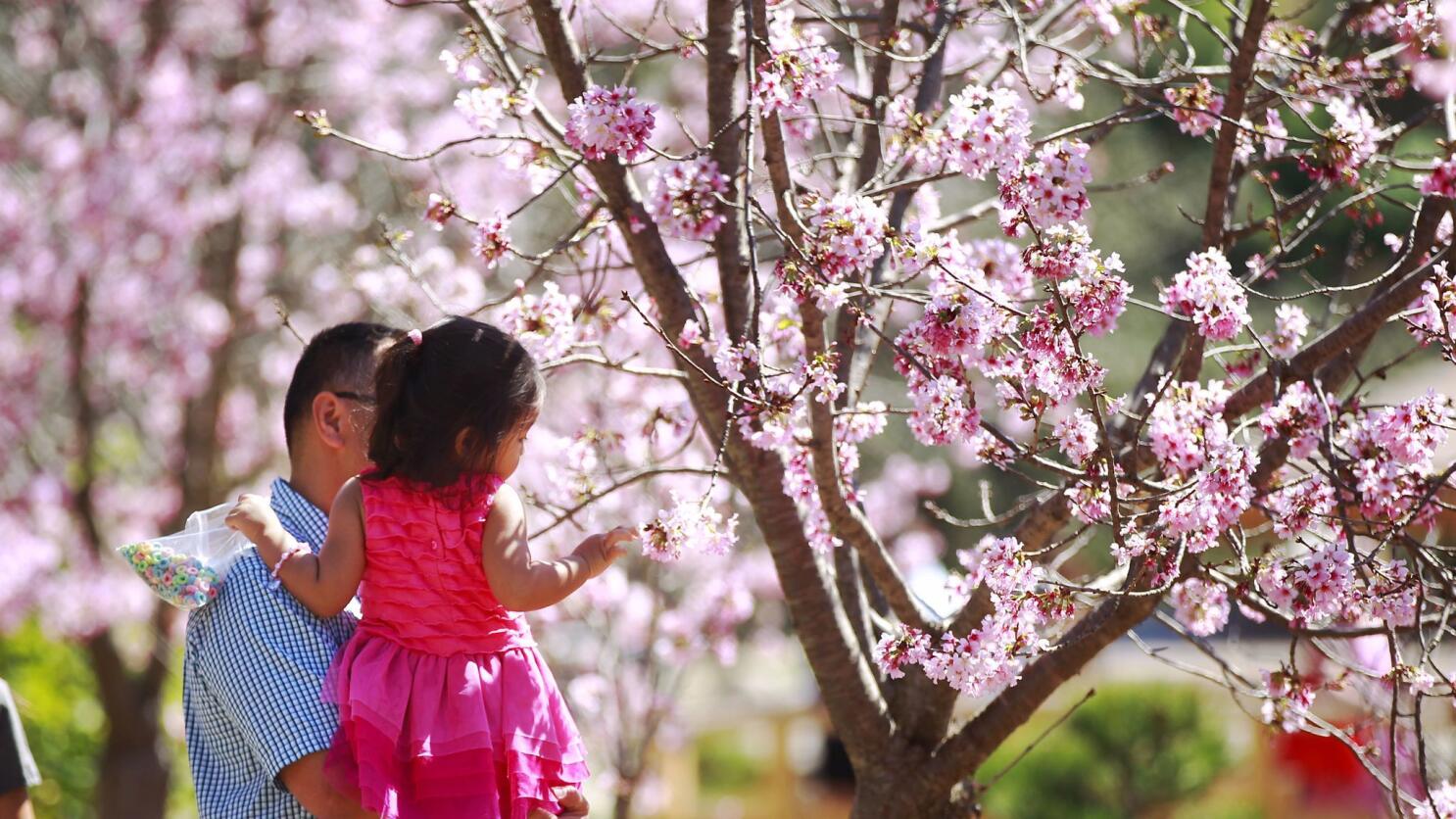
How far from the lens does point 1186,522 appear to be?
2111 mm

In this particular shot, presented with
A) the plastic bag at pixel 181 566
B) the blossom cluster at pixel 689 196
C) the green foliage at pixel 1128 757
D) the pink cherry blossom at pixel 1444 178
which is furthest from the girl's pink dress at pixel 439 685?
the green foliage at pixel 1128 757

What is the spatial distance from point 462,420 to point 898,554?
18.9 ft

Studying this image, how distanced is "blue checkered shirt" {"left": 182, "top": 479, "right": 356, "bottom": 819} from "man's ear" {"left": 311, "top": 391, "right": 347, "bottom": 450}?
13cm

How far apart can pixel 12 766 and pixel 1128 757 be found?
528 cm

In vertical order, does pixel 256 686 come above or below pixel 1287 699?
below

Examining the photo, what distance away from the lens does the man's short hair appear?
2.38 m

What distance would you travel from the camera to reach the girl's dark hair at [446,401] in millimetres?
2152

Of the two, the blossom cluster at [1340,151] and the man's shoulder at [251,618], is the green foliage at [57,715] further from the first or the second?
the blossom cluster at [1340,151]

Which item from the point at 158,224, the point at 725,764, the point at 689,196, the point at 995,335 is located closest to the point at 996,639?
the point at 995,335

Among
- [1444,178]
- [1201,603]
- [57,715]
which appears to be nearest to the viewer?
[1444,178]

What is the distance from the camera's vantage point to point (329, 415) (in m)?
2.38

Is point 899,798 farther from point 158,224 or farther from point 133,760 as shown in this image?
point 158,224

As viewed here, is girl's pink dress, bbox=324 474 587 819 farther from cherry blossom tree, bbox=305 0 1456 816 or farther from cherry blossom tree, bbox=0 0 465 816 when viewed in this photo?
cherry blossom tree, bbox=0 0 465 816

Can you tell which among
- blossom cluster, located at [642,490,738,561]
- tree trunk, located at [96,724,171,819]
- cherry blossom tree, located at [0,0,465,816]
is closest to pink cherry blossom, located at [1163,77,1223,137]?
blossom cluster, located at [642,490,738,561]
